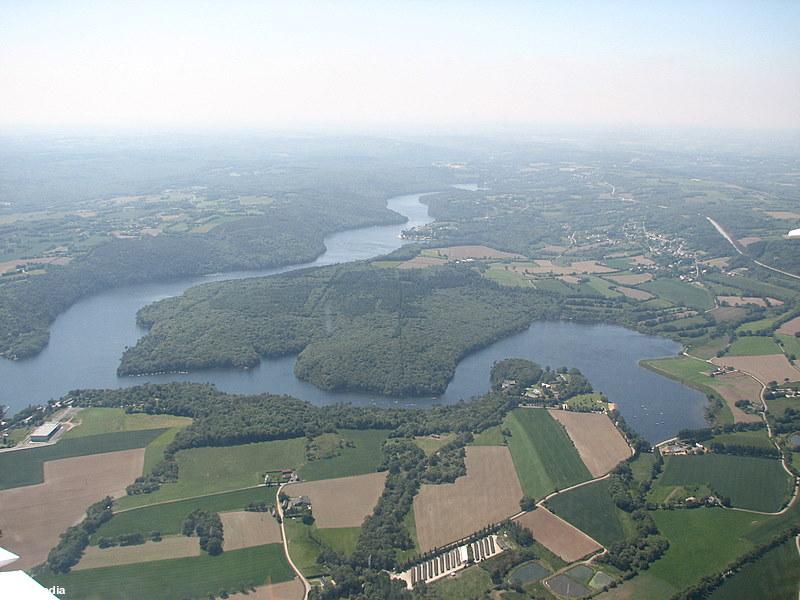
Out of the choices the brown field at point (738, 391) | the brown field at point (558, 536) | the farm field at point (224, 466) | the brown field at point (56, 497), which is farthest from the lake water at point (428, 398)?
the brown field at point (558, 536)

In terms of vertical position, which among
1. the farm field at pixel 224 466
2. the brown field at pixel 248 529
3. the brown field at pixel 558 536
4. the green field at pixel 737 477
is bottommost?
the farm field at pixel 224 466

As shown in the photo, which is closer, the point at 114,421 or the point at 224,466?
the point at 224,466

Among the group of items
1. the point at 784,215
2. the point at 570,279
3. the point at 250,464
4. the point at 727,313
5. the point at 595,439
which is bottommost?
the point at 250,464

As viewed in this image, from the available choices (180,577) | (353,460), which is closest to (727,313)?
(353,460)

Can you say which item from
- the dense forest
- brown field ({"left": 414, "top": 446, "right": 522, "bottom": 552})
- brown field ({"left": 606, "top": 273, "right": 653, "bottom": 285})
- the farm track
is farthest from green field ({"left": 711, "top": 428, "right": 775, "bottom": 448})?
brown field ({"left": 606, "top": 273, "right": 653, "bottom": 285})

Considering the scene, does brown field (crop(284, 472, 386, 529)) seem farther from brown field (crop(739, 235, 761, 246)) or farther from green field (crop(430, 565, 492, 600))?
brown field (crop(739, 235, 761, 246))

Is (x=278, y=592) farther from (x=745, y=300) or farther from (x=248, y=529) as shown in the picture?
(x=745, y=300)

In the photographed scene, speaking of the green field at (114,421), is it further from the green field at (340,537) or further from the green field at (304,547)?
the green field at (340,537)
